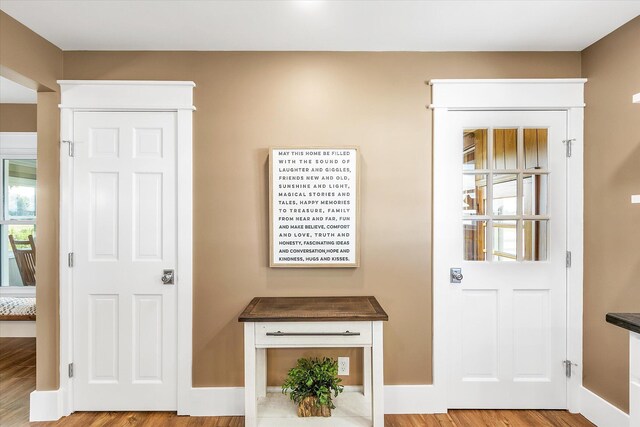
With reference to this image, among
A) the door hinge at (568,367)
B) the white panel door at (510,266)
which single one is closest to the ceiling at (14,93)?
the white panel door at (510,266)

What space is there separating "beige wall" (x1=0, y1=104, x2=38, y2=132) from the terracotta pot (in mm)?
3907

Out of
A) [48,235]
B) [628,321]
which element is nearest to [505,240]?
[628,321]

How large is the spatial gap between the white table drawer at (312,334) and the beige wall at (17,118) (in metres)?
3.61

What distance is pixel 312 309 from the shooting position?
2.13m

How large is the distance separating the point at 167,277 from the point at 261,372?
2.89ft

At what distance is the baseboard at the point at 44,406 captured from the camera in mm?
2352

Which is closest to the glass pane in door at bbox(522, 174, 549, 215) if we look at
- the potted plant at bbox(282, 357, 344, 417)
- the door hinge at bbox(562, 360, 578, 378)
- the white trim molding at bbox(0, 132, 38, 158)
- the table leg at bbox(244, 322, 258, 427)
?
the door hinge at bbox(562, 360, 578, 378)

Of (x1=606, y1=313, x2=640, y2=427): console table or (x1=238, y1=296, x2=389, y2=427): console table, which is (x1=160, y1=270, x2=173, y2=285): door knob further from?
(x1=606, y1=313, x2=640, y2=427): console table

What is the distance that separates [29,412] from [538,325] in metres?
3.47

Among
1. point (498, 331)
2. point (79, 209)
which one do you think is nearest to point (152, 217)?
point (79, 209)

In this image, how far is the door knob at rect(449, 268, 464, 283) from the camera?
2.45 metres

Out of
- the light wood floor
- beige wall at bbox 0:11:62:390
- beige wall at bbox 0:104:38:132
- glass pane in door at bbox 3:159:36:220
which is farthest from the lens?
glass pane in door at bbox 3:159:36:220

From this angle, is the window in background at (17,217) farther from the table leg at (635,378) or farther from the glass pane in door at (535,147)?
the table leg at (635,378)

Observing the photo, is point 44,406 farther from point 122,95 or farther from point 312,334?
point 122,95
